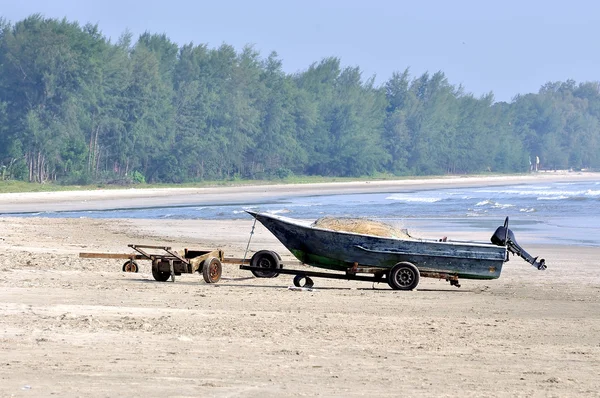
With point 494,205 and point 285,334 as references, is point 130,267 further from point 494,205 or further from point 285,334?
point 494,205

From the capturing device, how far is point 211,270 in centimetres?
1839

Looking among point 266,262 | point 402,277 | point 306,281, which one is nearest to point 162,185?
point 266,262

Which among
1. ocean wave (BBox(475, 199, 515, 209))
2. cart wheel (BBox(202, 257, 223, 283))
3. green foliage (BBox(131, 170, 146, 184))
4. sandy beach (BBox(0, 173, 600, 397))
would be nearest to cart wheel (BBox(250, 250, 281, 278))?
sandy beach (BBox(0, 173, 600, 397))

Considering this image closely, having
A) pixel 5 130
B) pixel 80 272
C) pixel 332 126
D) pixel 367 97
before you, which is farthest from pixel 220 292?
pixel 367 97

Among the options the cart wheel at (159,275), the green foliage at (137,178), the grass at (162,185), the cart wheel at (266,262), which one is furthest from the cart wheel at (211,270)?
the green foliage at (137,178)

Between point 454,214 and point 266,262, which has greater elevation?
point 454,214

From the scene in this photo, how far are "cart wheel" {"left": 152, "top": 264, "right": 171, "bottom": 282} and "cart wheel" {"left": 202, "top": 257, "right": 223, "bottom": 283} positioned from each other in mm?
628

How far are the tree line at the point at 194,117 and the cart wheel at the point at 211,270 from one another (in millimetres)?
58428

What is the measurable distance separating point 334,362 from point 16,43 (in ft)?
244

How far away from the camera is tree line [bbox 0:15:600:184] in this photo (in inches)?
3152

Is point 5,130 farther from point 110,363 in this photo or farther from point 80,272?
point 110,363

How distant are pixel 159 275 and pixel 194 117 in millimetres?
80147

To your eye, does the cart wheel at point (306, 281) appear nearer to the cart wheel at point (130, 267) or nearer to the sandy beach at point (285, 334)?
the sandy beach at point (285, 334)

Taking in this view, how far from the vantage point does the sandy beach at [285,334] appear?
9719mm
